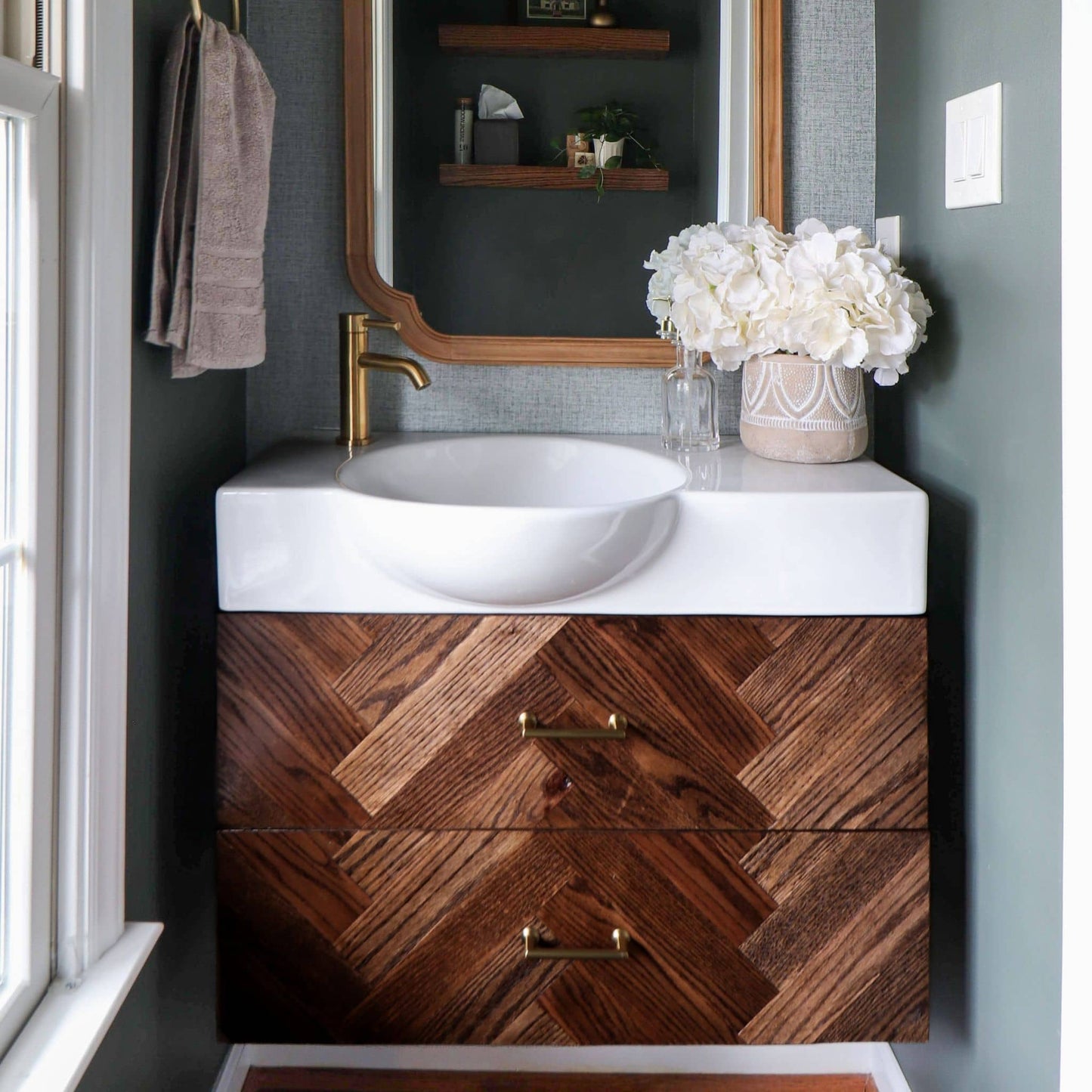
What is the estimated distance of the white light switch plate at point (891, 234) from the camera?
1.57 metres

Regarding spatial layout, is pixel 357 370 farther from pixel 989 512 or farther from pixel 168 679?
pixel 989 512

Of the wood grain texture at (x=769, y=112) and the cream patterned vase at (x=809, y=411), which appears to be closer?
the cream patterned vase at (x=809, y=411)

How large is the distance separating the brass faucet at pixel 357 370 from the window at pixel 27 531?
56 cm

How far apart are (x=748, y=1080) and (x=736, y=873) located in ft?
1.82

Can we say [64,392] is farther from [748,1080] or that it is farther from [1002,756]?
[748,1080]

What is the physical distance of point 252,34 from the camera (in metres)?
1.64

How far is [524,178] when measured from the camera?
1.63 m

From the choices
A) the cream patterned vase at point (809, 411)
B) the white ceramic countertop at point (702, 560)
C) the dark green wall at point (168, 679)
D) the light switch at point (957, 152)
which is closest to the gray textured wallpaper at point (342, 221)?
the dark green wall at point (168, 679)

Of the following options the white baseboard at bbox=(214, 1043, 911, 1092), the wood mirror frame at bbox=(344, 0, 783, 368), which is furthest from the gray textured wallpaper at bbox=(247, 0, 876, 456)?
the white baseboard at bbox=(214, 1043, 911, 1092)

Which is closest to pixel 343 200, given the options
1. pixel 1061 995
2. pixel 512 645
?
pixel 512 645

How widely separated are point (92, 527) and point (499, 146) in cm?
85

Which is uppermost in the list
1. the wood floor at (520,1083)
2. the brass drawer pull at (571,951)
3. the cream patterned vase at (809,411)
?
the cream patterned vase at (809,411)

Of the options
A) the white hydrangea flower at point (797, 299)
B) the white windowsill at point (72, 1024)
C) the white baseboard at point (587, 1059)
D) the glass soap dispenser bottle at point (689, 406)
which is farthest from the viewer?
the white baseboard at point (587, 1059)

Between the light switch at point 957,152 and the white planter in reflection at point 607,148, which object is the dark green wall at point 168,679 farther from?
the light switch at point 957,152
